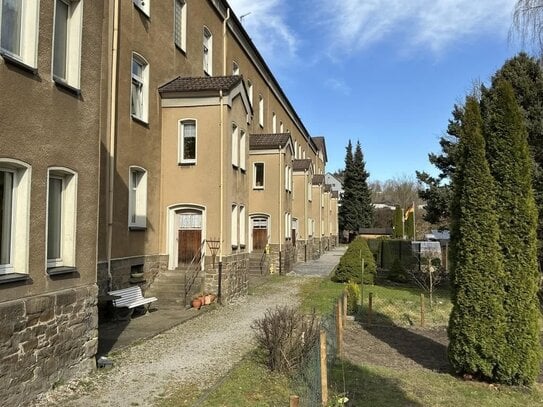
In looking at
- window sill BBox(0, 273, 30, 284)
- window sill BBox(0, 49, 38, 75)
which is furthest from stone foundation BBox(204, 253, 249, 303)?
window sill BBox(0, 49, 38, 75)

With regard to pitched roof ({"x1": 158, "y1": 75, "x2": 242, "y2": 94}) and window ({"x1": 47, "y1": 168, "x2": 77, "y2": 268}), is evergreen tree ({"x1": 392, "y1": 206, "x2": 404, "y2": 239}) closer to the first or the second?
pitched roof ({"x1": 158, "y1": 75, "x2": 242, "y2": 94})

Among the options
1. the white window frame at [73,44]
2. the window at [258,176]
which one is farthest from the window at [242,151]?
the white window frame at [73,44]

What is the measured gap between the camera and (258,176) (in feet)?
91.3

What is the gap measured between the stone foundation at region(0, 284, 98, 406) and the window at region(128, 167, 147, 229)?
726 centimetres

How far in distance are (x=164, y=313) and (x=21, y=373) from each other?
7.44 meters

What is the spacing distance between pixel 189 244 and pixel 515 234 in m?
11.1

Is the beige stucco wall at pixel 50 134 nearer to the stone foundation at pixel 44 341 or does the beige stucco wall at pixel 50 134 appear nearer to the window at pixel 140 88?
the stone foundation at pixel 44 341

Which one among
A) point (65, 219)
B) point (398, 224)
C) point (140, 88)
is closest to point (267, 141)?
point (140, 88)

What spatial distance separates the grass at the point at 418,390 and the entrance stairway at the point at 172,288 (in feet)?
25.4

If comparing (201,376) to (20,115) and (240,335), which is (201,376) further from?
(20,115)

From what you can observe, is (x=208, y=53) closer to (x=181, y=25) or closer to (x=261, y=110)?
(x=181, y=25)

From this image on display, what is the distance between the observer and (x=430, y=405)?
22.1ft

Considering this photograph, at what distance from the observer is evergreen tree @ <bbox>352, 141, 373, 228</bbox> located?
72.3 m

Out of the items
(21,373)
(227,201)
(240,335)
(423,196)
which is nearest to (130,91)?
(227,201)
